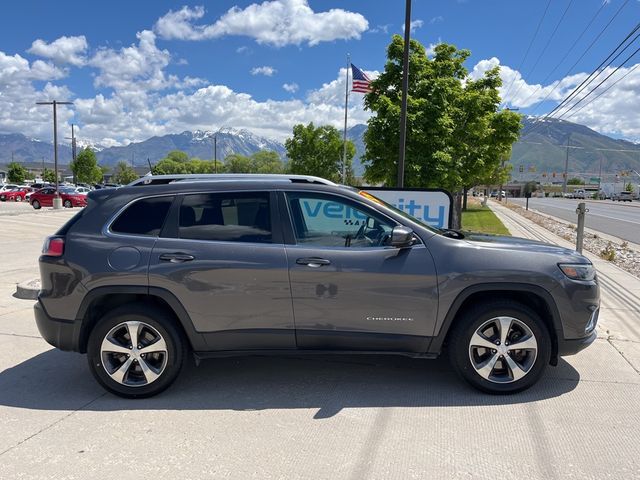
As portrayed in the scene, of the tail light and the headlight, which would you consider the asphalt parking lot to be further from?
the tail light

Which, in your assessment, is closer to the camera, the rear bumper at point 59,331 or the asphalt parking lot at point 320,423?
the asphalt parking lot at point 320,423

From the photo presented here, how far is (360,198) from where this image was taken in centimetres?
403

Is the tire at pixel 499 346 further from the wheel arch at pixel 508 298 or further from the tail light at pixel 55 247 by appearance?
the tail light at pixel 55 247

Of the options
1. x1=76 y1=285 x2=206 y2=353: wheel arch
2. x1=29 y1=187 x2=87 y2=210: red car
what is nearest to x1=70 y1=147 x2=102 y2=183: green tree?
x1=29 y1=187 x2=87 y2=210: red car

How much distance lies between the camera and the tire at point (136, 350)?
389cm

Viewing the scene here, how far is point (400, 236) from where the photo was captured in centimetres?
367

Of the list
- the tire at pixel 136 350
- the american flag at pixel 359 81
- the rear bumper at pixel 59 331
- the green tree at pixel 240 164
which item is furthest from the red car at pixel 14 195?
the green tree at pixel 240 164

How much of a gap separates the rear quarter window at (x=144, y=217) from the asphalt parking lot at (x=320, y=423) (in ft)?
4.41

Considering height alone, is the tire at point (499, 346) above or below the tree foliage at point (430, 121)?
below

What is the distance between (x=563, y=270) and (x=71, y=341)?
3941mm

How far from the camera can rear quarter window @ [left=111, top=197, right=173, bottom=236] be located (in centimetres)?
398

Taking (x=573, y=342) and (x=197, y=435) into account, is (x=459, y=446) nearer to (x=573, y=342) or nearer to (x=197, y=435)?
(x=573, y=342)

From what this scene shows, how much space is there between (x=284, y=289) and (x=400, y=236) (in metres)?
0.97

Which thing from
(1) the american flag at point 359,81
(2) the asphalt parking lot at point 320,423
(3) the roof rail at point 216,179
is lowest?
(2) the asphalt parking lot at point 320,423
